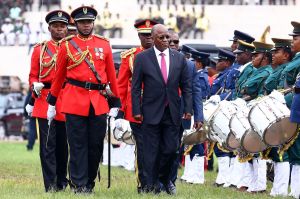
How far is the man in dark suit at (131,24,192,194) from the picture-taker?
14.0 metres

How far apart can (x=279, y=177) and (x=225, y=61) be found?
173 inches

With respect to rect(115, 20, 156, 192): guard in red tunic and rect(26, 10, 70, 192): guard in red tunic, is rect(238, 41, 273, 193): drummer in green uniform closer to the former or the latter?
rect(115, 20, 156, 192): guard in red tunic

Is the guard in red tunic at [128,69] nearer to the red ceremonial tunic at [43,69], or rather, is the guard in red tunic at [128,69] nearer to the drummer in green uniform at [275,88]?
the red ceremonial tunic at [43,69]

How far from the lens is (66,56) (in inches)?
551

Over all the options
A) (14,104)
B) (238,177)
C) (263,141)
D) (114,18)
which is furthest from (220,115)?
(114,18)

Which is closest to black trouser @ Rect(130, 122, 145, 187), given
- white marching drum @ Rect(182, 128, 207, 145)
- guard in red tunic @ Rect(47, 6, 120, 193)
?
guard in red tunic @ Rect(47, 6, 120, 193)

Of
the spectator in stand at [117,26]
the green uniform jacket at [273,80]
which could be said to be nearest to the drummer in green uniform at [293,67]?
the green uniform jacket at [273,80]

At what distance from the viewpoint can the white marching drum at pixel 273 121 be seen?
13703 millimetres

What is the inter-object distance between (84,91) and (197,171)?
14.8ft

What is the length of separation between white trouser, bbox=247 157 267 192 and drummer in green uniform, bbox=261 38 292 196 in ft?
2.51

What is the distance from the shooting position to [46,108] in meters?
14.7

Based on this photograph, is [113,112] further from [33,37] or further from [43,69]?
[33,37]

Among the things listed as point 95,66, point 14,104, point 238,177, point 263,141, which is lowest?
point 14,104

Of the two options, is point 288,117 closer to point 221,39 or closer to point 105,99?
point 105,99
